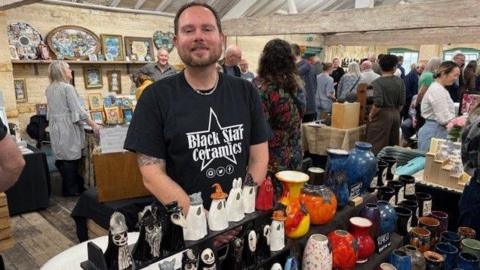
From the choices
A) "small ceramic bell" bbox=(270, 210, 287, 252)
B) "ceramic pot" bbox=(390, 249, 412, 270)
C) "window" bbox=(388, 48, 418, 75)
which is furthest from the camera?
"window" bbox=(388, 48, 418, 75)

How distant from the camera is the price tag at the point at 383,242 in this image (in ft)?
3.82

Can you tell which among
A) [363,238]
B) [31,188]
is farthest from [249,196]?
[31,188]

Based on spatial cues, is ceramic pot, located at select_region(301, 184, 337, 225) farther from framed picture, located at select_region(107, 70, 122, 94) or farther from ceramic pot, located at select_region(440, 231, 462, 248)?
framed picture, located at select_region(107, 70, 122, 94)

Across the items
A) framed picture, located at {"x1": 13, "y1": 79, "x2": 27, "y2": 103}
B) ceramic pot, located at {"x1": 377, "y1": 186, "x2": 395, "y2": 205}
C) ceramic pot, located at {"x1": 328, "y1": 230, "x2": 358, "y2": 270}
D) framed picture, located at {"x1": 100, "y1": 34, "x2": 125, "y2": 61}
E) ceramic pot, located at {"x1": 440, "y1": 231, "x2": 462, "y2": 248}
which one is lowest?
ceramic pot, located at {"x1": 440, "y1": 231, "x2": 462, "y2": 248}

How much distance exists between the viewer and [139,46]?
5945 mm

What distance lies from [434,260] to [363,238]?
25cm

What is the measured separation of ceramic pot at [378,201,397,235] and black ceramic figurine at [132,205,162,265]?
796 mm

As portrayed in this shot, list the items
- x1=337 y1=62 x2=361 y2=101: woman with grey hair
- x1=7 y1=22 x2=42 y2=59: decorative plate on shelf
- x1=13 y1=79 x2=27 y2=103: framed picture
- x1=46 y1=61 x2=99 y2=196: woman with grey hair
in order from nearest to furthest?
x1=46 y1=61 x2=99 y2=196: woman with grey hair, x1=7 y1=22 x2=42 y2=59: decorative plate on shelf, x1=13 y1=79 x2=27 y2=103: framed picture, x1=337 y1=62 x2=361 y2=101: woman with grey hair

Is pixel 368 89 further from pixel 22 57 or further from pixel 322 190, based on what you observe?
pixel 22 57

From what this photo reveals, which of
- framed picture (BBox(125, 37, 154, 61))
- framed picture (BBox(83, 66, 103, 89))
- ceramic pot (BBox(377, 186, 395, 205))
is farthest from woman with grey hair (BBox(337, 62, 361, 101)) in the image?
ceramic pot (BBox(377, 186, 395, 205))

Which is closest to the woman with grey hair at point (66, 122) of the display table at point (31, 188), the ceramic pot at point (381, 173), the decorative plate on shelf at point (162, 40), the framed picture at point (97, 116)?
the display table at point (31, 188)

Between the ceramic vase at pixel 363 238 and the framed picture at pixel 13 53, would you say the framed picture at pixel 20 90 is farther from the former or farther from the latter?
the ceramic vase at pixel 363 238

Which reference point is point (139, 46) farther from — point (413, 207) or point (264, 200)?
point (264, 200)

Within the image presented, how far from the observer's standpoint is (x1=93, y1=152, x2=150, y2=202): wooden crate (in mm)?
2367
